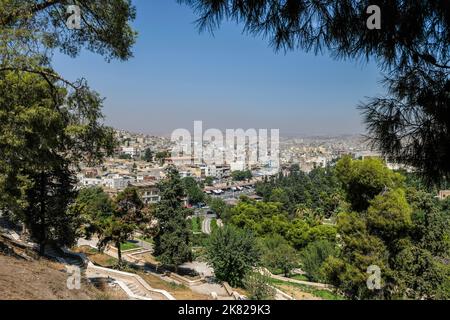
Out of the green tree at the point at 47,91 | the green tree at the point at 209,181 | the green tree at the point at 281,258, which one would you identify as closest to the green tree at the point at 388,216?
the green tree at the point at 47,91

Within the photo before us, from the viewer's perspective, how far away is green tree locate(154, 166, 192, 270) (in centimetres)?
1706

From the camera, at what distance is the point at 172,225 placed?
17.5 metres

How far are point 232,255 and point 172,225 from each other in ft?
16.7

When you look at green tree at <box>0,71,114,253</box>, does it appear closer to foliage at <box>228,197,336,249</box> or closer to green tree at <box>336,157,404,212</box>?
green tree at <box>336,157,404,212</box>

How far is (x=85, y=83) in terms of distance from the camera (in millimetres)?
4762

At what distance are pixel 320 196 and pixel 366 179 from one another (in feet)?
115

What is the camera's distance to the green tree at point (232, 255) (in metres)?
13.3

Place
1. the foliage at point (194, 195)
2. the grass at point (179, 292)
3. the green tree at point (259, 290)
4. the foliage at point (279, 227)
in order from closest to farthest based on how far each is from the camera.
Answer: the green tree at point (259, 290) < the grass at point (179, 292) < the foliage at point (279, 227) < the foliage at point (194, 195)

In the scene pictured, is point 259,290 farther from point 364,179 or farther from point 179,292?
point 364,179

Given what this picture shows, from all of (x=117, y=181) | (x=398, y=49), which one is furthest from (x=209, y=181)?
(x=398, y=49)

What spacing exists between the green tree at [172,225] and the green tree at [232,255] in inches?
140

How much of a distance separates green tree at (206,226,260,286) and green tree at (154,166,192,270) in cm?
357

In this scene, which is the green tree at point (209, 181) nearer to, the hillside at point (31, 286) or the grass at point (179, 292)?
the grass at point (179, 292)

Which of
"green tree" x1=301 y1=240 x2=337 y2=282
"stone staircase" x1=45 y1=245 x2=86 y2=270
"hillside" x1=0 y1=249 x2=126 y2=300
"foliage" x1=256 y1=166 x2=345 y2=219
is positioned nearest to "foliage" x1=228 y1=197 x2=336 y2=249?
"green tree" x1=301 y1=240 x2=337 y2=282
